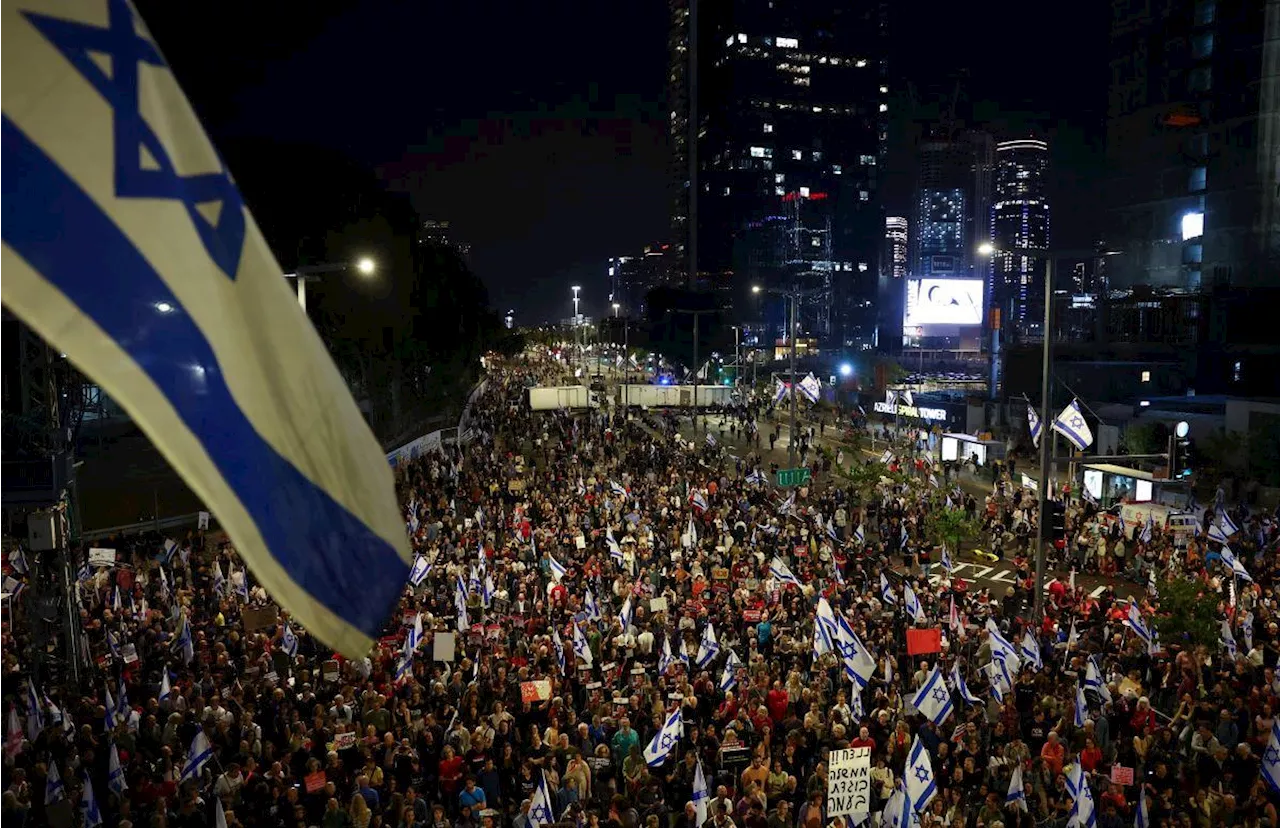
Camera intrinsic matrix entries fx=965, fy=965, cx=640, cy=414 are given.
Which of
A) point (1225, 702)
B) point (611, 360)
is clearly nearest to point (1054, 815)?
point (1225, 702)

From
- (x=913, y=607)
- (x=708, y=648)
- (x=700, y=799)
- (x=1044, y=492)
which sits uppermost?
(x=1044, y=492)

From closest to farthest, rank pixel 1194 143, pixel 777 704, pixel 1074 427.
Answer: pixel 777 704, pixel 1074 427, pixel 1194 143

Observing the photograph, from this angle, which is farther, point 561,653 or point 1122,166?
point 1122,166

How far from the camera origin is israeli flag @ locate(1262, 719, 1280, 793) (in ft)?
35.4

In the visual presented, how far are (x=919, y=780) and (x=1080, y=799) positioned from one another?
170cm

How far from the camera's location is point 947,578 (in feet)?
69.3

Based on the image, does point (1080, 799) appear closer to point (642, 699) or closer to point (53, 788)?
point (642, 699)

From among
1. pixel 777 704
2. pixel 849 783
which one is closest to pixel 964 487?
pixel 777 704

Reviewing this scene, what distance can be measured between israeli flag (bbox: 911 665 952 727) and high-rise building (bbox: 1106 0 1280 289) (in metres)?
62.6

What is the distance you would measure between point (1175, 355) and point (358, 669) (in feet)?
204

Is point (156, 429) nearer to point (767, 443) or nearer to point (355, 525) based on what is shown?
point (355, 525)

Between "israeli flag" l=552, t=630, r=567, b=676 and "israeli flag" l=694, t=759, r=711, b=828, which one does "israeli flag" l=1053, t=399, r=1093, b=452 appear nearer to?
"israeli flag" l=552, t=630, r=567, b=676

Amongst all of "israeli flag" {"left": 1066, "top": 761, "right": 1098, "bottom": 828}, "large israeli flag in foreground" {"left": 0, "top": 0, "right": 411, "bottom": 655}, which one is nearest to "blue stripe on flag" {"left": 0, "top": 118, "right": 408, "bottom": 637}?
"large israeli flag in foreground" {"left": 0, "top": 0, "right": 411, "bottom": 655}

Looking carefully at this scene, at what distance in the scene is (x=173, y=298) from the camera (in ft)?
9.69
